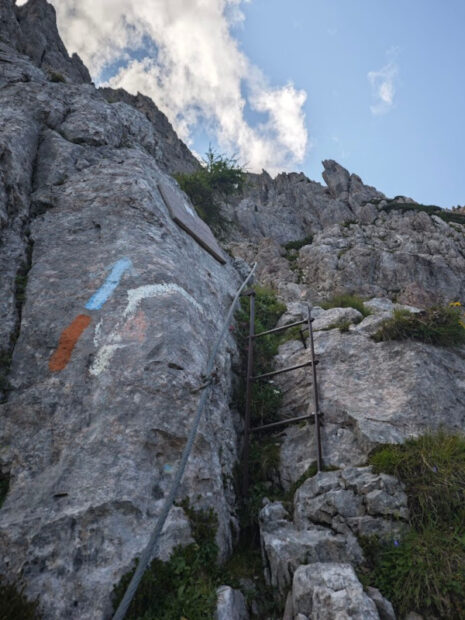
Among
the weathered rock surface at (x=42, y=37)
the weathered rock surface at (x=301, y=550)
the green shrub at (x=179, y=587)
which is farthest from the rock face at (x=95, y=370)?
the weathered rock surface at (x=42, y=37)

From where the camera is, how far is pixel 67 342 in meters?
5.59

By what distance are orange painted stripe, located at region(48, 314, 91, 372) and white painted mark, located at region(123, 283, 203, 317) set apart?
0.63 meters

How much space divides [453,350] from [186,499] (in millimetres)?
6168

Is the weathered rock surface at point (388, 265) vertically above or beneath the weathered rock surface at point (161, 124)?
beneath

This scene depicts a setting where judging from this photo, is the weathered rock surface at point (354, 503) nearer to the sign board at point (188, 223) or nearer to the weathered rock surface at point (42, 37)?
the sign board at point (188, 223)

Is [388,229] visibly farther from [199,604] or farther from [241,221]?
[199,604]

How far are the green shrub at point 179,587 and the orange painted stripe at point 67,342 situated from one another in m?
2.79

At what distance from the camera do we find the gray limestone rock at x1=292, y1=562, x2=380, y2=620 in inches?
138

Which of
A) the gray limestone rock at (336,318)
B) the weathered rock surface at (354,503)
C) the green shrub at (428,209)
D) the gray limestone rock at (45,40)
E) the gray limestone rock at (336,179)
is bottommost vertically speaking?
the weathered rock surface at (354,503)

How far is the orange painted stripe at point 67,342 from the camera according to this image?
17.6 feet

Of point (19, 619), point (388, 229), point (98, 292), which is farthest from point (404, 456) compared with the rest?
point (388, 229)

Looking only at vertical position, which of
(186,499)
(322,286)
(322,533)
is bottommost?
(322,533)

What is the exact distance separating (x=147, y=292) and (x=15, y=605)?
421cm

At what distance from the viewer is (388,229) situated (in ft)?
94.9
